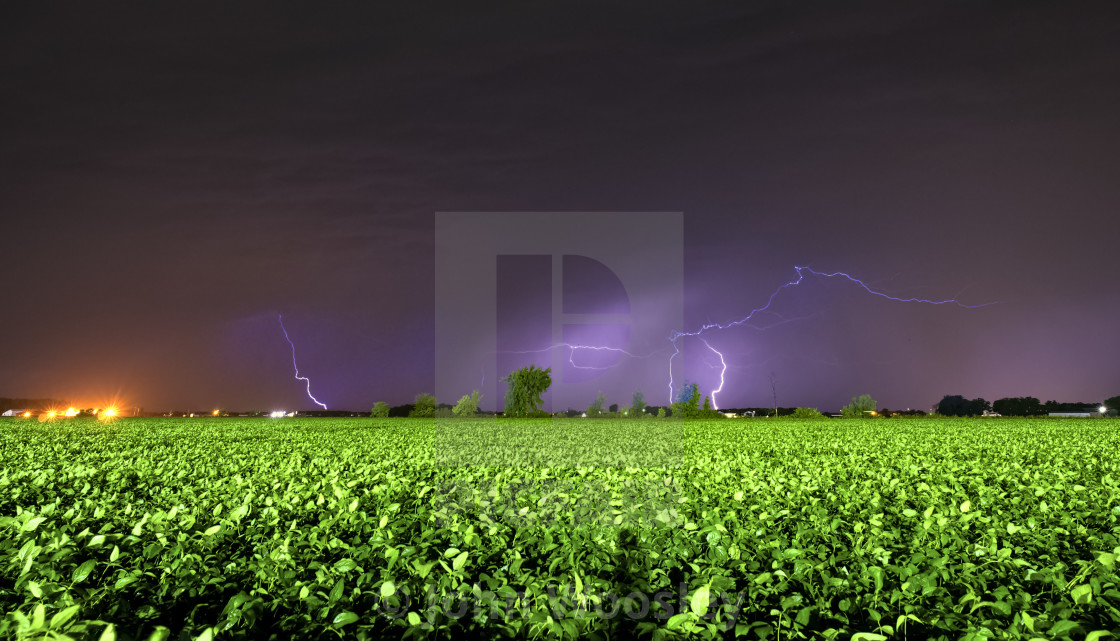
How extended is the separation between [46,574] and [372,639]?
1940 mm

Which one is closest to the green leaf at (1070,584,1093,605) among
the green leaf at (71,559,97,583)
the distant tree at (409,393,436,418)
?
the green leaf at (71,559,97,583)

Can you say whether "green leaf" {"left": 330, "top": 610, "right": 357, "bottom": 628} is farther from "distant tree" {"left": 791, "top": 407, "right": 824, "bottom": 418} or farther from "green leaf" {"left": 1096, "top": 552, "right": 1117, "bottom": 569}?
"distant tree" {"left": 791, "top": 407, "right": 824, "bottom": 418}

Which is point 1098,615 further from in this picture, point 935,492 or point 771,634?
point 935,492

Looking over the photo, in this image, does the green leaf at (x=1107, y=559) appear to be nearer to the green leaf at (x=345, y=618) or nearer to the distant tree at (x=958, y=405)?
the green leaf at (x=345, y=618)

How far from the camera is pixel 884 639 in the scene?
2877 millimetres

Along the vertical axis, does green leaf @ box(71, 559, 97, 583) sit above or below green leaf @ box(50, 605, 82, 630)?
below

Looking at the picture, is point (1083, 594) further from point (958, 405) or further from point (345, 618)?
point (958, 405)

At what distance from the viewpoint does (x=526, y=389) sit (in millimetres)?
96312

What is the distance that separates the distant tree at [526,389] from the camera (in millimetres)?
94750

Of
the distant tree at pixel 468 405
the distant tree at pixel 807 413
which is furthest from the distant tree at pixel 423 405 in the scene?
the distant tree at pixel 807 413

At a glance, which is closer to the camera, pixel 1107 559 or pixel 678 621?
pixel 678 621

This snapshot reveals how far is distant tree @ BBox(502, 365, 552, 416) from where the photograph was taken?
311 feet

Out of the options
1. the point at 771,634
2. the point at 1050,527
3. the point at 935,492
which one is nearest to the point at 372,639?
the point at 771,634

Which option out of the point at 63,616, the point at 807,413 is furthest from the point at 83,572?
the point at 807,413
